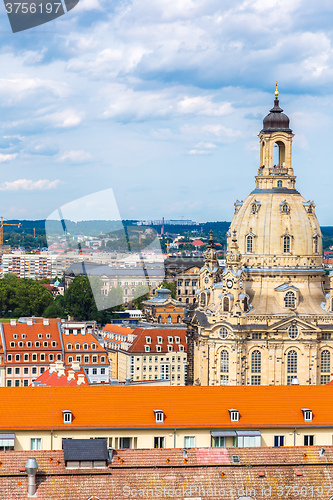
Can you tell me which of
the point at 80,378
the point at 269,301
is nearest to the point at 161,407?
the point at 80,378

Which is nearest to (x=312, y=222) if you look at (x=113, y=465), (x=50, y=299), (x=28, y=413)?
(x=28, y=413)

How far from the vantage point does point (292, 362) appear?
112438 millimetres

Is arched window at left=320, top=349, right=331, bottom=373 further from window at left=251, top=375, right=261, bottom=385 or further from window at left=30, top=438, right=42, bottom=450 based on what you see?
window at left=30, top=438, right=42, bottom=450

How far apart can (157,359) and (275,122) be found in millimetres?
31779

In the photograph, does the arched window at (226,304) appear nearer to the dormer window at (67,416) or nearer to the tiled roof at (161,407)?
the tiled roof at (161,407)

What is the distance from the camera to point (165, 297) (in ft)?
568

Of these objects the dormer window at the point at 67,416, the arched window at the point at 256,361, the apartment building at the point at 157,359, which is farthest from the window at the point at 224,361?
the dormer window at the point at 67,416

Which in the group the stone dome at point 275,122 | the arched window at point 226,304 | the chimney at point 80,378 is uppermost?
the stone dome at point 275,122

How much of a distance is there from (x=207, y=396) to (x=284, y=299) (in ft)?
128

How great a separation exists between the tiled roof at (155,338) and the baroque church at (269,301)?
14.4 m

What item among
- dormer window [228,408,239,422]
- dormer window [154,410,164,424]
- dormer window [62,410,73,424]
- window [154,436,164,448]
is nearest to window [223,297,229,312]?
dormer window [228,408,239,422]

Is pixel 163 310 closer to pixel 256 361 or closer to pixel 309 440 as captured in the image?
pixel 256 361

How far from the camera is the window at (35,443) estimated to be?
2753 inches

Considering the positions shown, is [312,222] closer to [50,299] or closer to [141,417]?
[141,417]
